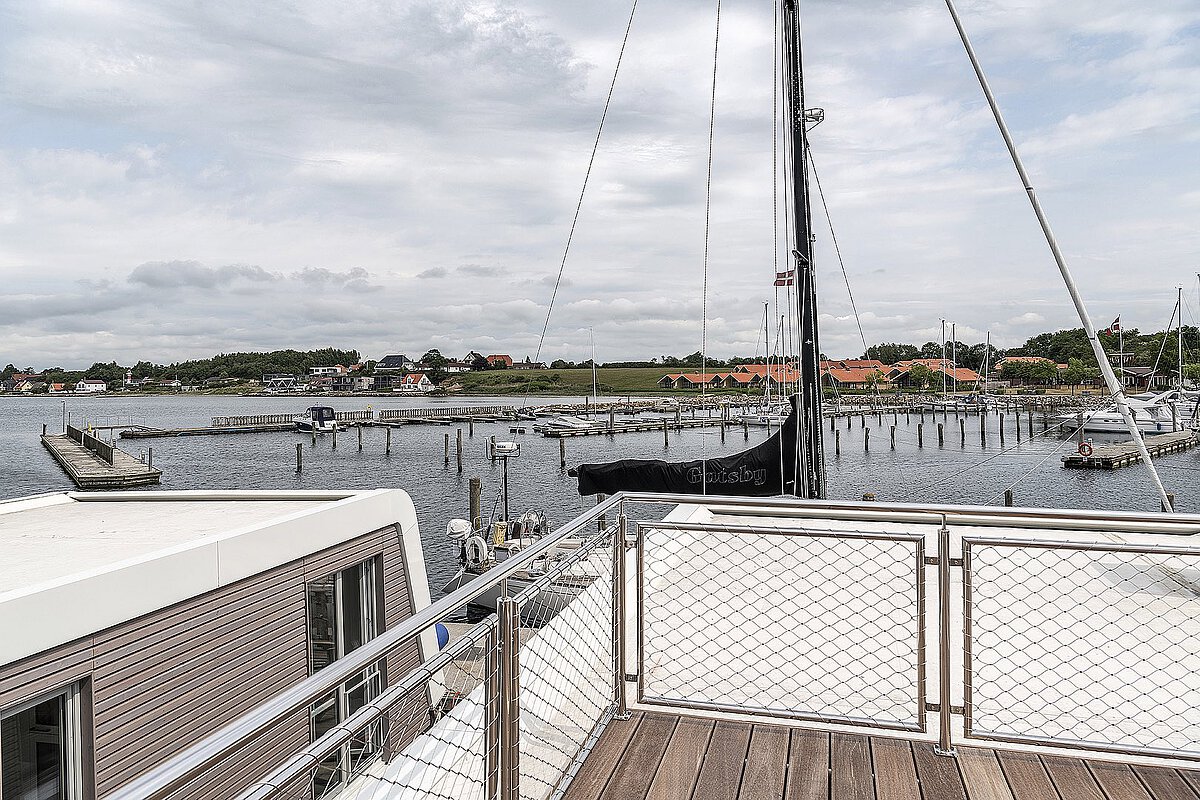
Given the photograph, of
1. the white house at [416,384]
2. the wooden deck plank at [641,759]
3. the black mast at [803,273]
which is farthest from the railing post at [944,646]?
the white house at [416,384]

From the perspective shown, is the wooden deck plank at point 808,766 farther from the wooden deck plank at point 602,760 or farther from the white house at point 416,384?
the white house at point 416,384

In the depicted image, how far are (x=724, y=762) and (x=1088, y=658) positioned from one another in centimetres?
197

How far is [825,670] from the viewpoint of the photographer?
3.33m

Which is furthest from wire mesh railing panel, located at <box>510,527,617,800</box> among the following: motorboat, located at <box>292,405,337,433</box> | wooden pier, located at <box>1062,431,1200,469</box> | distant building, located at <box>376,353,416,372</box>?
distant building, located at <box>376,353,416,372</box>

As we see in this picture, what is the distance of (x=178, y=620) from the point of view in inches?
145

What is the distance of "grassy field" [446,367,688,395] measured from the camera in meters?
91.4

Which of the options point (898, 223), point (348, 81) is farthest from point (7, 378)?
point (898, 223)

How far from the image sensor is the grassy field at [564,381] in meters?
91.4

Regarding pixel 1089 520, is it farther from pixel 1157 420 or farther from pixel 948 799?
pixel 1157 420

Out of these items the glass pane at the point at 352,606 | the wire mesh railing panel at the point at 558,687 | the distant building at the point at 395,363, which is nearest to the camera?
the wire mesh railing panel at the point at 558,687

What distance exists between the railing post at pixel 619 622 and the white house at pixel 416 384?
108 metres

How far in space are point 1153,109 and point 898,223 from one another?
22.7ft

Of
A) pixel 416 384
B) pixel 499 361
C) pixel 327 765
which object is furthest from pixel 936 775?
pixel 416 384

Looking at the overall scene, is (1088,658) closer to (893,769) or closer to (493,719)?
(893,769)
